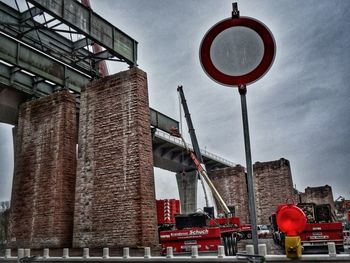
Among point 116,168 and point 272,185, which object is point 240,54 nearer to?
point 116,168

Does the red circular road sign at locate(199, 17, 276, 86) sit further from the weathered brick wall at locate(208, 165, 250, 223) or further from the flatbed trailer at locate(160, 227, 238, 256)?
the weathered brick wall at locate(208, 165, 250, 223)

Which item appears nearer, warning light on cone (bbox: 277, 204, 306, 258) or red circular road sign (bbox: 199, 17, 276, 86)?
warning light on cone (bbox: 277, 204, 306, 258)

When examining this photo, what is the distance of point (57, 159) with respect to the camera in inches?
508

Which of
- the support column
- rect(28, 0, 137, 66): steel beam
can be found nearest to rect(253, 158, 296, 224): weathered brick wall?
the support column

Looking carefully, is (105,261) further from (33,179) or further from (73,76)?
(73,76)

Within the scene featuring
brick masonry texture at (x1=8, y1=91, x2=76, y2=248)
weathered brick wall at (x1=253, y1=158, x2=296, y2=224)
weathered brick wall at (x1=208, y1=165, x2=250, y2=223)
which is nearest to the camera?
brick masonry texture at (x1=8, y1=91, x2=76, y2=248)

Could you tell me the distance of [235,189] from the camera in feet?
99.6

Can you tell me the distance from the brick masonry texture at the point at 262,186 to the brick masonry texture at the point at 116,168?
1889 cm

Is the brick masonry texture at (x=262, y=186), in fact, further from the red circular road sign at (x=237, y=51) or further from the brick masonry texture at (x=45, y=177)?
the red circular road sign at (x=237, y=51)

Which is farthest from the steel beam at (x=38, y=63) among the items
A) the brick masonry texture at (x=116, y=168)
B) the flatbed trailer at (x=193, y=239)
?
the flatbed trailer at (x=193, y=239)

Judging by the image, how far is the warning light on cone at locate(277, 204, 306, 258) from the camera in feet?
6.62

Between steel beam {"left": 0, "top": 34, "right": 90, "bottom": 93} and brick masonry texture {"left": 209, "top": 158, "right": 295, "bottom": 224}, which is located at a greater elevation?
steel beam {"left": 0, "top": 34, "right": 90, "bottom": 93}

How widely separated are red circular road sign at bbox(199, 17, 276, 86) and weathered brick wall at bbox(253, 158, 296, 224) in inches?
1058

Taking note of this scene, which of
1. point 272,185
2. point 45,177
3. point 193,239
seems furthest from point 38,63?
point 272,185
